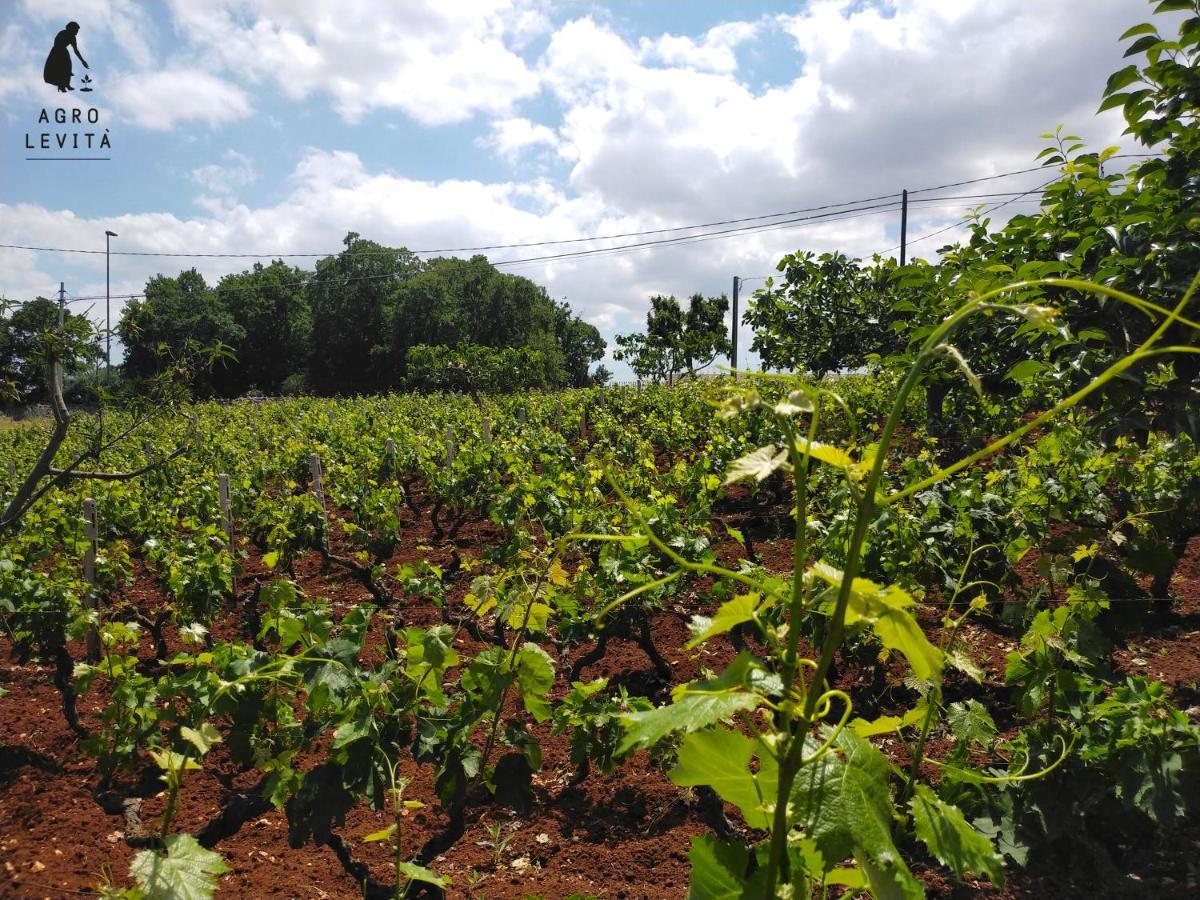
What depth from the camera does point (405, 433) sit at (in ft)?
41.2

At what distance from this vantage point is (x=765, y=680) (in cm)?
102

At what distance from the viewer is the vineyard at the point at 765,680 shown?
36.8 inches

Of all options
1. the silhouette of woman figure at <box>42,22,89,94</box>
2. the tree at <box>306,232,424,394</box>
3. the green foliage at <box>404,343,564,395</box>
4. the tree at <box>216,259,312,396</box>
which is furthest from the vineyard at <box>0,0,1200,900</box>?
the tree at <box>216,259,312,396</box>

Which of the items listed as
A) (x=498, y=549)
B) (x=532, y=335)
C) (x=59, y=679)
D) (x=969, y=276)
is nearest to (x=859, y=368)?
(x=498, y=549)

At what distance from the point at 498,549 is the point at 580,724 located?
2.69 meters

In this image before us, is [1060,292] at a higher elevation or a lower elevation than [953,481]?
higher

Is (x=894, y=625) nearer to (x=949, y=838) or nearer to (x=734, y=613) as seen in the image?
(x=734, y=613)

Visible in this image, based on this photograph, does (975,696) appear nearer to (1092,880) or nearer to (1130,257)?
(1092,880)

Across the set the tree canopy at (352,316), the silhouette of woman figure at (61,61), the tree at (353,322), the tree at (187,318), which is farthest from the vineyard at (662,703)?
the tree at (353,322)

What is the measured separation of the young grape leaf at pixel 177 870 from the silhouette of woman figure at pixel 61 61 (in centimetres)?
277

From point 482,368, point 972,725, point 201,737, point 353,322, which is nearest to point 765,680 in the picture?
point 201,737

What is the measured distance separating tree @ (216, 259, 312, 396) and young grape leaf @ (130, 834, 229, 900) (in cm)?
5426

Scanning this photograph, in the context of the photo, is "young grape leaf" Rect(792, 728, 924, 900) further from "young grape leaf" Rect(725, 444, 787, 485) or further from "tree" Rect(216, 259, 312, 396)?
"tree" Rect(216, 259, 312, 396)

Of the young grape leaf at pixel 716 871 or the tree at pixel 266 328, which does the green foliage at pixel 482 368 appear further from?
the young grape leaf at pixel 716 871
